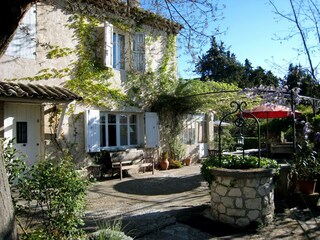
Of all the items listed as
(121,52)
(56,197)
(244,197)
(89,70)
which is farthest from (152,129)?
(56,197)

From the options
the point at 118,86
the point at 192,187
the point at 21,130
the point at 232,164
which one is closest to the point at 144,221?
the point at 232,164

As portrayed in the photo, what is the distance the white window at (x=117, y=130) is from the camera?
1074 centimetres

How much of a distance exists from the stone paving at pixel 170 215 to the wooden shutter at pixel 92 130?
169 centimetres

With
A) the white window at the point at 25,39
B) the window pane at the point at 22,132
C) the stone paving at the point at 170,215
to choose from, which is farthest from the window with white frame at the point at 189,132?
the white window at the point at 25,39

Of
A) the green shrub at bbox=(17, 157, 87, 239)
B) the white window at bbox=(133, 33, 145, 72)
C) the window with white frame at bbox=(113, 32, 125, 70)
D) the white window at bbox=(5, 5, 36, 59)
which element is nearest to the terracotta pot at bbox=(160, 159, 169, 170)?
the white window at bbox=(133, 33, 145, 72)

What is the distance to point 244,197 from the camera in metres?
5.84

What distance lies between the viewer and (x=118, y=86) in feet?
39.3

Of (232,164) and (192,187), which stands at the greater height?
(232,164)

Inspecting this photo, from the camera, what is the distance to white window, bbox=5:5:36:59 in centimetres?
916

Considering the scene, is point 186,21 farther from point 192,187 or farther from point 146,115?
point 146,115

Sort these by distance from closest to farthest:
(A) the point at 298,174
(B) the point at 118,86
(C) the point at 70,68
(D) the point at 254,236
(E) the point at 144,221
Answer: (D) the point at 254,236 → (E) the point at 144,221 → (A) the point at 298,174 → (C) the point at 70,68 → (B) the point at 118,86

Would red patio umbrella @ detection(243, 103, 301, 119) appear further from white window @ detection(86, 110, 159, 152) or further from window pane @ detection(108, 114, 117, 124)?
window pane @ detection(108, 114, 117, 124)

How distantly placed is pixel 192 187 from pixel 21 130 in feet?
16.5

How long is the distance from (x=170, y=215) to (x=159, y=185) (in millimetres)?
3399
